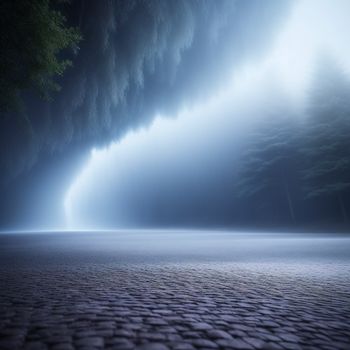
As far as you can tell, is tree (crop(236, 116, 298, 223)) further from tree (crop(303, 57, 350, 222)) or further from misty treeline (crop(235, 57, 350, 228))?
tree (crop(303, 57, 350, 222))

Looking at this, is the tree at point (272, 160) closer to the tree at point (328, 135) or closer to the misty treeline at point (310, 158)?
the misty treeline at point (310, 158)

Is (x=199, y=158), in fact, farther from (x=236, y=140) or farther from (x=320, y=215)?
(x=320, y=215)

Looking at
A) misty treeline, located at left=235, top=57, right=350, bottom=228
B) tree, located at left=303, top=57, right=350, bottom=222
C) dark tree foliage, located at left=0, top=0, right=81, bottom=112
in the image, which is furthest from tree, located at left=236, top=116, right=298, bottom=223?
dark tree foliage, located at left=0, top=0, right=81, bottom=112

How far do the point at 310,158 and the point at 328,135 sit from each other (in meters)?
1.70

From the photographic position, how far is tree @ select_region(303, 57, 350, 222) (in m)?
16.0

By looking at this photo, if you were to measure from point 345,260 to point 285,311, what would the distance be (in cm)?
361

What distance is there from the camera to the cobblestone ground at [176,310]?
1.57m

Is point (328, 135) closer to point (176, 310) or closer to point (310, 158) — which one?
point (310, 158)

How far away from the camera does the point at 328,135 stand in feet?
55.5

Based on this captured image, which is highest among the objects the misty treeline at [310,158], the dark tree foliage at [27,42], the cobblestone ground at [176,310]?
the misty treeline at [310,158]

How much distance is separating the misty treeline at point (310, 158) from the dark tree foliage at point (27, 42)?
50.5ft

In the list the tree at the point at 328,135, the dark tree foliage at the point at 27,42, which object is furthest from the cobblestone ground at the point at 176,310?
the tree at the point at 328,135

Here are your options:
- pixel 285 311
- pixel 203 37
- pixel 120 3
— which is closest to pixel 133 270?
pixel 285 311

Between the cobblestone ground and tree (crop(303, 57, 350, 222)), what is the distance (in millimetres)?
13964
